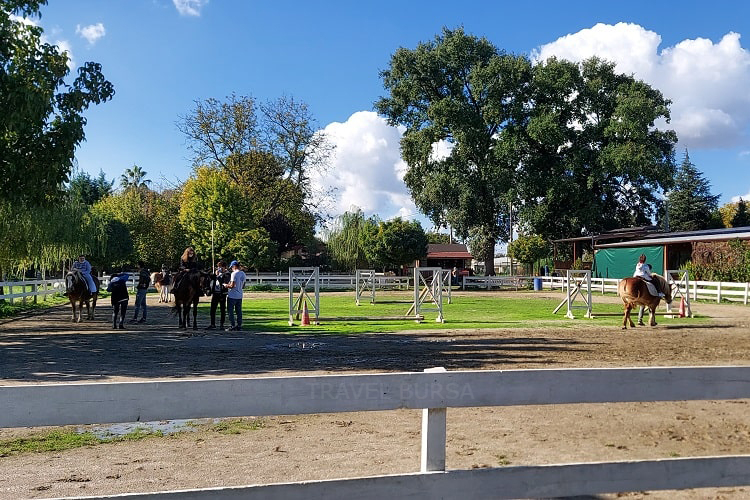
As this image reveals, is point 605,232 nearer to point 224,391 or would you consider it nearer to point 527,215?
point 527,215

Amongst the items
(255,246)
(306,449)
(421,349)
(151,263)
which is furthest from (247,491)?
(151,263)

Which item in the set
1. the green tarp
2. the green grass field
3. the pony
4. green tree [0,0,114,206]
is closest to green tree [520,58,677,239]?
the green tarp

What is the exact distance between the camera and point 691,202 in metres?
62.0

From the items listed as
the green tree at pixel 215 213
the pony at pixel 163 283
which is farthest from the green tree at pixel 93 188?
the pony at pixel 163 283

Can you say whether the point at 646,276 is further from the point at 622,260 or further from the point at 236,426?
the point at 622,260

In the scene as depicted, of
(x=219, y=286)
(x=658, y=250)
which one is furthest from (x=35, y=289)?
(x=658, y=250)

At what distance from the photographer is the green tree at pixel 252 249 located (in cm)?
5056

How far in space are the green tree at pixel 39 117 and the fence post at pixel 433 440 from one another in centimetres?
1321

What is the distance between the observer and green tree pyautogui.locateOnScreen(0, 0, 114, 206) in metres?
14.4

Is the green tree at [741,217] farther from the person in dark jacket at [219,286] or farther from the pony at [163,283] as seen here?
the person in dark jacket at [219,286]

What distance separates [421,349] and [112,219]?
44.3 meters

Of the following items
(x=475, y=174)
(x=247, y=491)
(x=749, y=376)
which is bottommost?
(x=247, y=491)

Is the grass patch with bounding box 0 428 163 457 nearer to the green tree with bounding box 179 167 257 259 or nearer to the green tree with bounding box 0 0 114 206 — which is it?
the green tree with bounding box 0 0 114 206

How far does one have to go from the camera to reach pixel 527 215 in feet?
170
